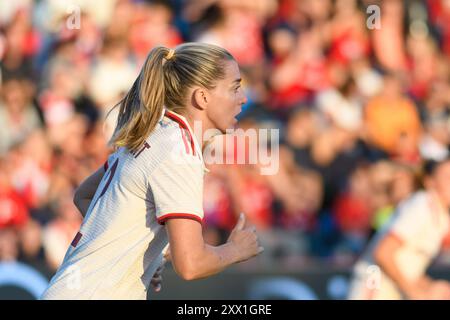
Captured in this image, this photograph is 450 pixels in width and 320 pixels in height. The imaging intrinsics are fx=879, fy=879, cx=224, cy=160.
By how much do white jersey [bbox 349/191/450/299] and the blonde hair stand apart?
2.80 meters

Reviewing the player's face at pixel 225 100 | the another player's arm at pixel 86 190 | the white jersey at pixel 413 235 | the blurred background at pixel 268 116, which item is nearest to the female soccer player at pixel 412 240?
the white jersey at pixel 413 235

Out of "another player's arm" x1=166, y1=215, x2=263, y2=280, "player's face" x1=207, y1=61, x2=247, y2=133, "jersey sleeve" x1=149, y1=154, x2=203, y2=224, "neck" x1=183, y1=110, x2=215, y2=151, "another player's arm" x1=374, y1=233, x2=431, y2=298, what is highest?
"player's face" x1=207, y1=61, x2=247, y2=133

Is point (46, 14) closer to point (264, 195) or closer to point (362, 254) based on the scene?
point (264, 195)

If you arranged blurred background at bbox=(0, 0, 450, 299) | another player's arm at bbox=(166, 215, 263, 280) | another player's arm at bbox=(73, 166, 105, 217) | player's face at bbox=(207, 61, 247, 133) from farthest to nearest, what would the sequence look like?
blurred background at bbox=(0, 0, 450, 299), another player's arm at bbox=(73, 166, 105, 217), player's face at bbox=(207, 61, 247, 133), another player's arm at bbox=(166, 215, 263, 280)

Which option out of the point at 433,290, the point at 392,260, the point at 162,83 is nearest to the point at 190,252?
the point at 162,83

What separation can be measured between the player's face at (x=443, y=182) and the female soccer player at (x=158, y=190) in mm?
2880

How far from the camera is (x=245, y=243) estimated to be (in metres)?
2.90

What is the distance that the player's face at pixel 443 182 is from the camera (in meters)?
5.55

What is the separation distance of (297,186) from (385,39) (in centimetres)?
178

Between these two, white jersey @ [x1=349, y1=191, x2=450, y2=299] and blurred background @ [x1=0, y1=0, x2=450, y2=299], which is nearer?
white jersey @ [x1=349, y1=191, x2=450, y2=299]

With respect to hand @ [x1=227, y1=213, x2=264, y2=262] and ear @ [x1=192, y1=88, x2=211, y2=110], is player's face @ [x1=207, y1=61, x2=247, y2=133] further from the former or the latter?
hand @ [x1=227, y1=213, x2=264, y2=262]

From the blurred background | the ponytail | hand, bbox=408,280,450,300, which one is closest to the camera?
the ponytail

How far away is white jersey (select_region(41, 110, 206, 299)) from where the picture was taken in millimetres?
2746

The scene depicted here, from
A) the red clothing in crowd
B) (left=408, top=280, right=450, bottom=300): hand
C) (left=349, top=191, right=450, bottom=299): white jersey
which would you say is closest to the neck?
(left=349, top=191, right=450, bottom=299): white jersey
